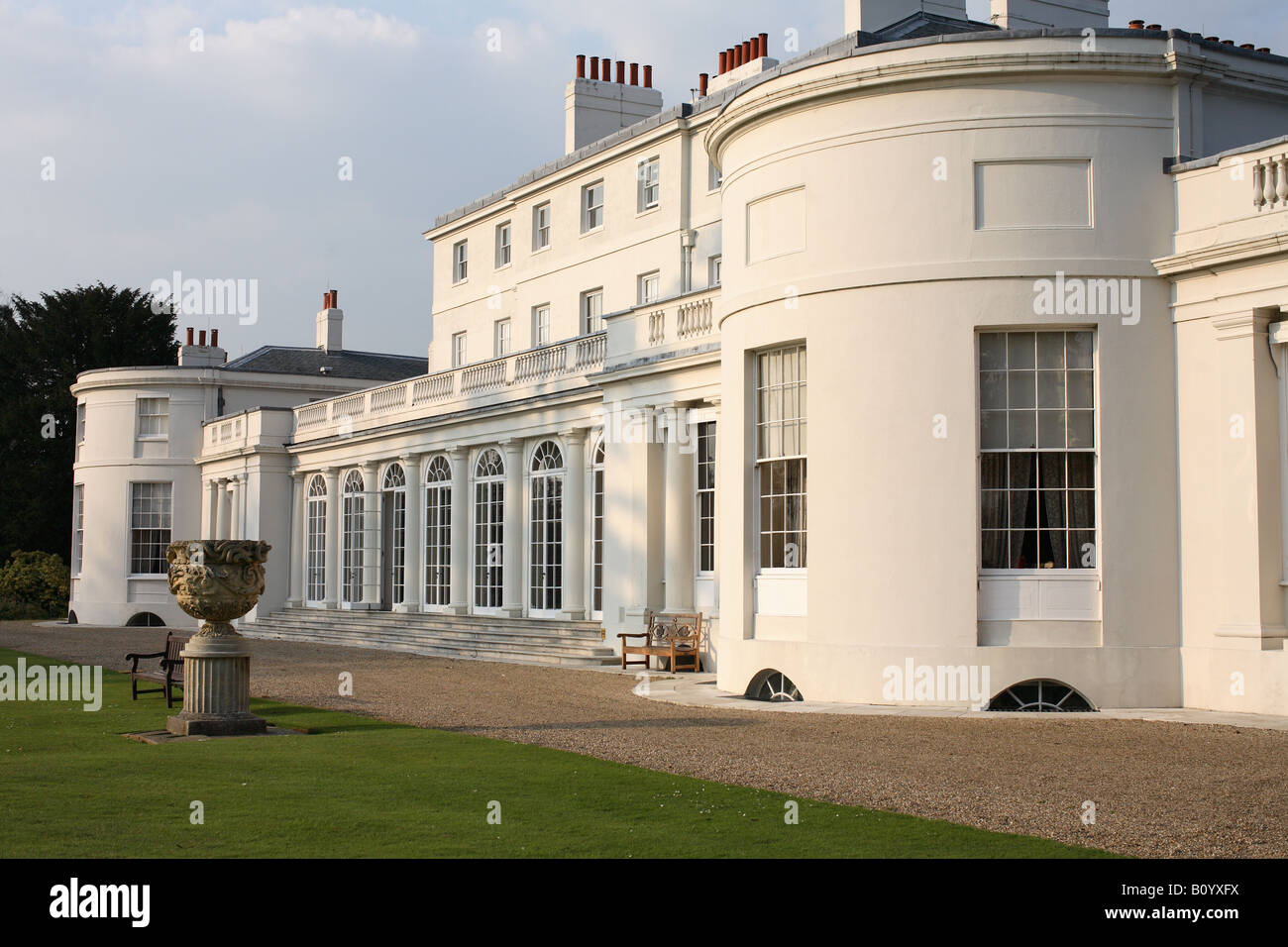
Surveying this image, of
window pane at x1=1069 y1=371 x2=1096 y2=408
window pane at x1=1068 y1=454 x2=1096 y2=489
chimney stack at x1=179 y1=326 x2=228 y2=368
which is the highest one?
chimney stack at x1=179 y1=326 x2=228 y2=368

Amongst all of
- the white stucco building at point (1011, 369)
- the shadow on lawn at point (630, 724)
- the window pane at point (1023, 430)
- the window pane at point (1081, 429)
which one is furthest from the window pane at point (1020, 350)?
the shadow on lawn at point (630, 724)

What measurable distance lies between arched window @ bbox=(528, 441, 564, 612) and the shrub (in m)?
26.8

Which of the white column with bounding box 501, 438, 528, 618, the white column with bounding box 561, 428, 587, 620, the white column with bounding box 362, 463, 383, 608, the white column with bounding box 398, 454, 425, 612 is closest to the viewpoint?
the white column with bounding box 561, 428, 587, 620

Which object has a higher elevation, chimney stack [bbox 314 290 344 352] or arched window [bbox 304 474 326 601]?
chimney stack [bbox 314 290 344 352]

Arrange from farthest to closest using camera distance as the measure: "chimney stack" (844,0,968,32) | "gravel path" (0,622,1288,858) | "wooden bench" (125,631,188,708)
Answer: "chimney stack" (844,0,968,32) < "wooden bench" (125,631,188,708) < "gravel path" (0,622,1288,858)

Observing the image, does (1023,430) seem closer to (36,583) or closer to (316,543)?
(316,543)

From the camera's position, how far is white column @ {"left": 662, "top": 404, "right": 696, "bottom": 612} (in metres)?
21.3

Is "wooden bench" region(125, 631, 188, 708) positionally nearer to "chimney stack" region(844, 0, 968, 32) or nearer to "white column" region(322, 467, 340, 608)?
"chimney stack" region(844, 0, 968, 32)

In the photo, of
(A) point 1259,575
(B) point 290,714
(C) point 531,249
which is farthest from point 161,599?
(A) point 1259,575

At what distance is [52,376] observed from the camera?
51.5 metres

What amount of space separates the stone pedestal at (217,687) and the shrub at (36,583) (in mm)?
37328

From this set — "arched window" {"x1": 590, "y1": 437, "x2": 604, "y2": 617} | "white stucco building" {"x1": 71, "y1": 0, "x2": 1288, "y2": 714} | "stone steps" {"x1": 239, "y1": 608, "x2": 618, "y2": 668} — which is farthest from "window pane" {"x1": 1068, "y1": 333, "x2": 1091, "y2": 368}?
"arched window" {"x1": 590, "y1": 437, "x2": 604, "y2": 617}
